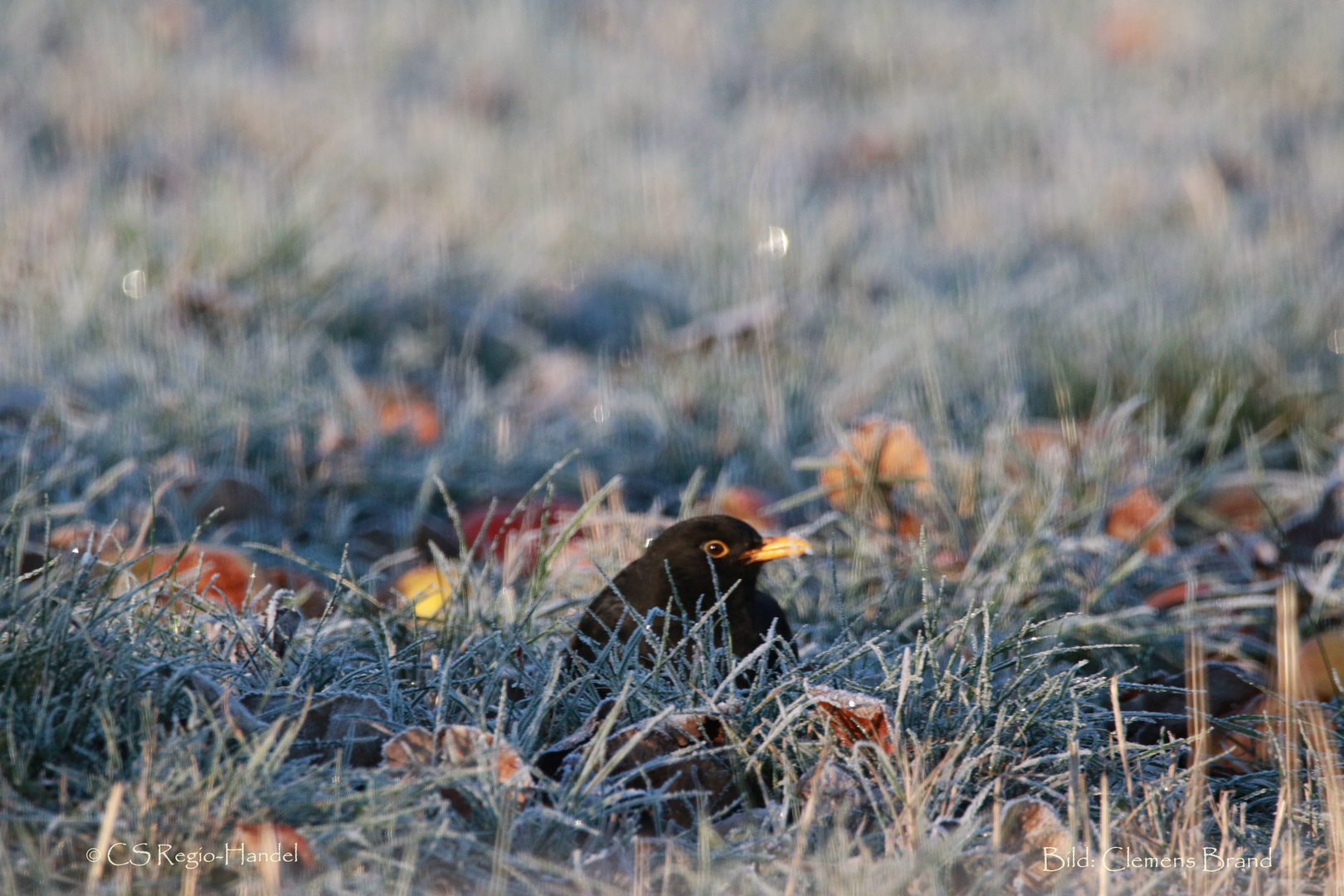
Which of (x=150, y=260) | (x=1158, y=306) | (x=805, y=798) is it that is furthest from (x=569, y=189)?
(x=805, y=798)

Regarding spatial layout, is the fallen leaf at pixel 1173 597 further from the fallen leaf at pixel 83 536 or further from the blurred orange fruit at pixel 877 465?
the fallen leaf at pixel 83 536

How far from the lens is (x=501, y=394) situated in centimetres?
439

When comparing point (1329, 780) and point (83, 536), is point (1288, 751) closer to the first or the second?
point (1329, 780)

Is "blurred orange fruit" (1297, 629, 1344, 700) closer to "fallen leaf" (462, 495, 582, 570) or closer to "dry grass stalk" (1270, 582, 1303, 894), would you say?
"dry grass stalk" (1270, 582, 1303, 894)

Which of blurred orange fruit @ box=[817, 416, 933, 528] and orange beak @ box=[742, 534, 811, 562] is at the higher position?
orange beak @ box=[742, 534, 811, 562]

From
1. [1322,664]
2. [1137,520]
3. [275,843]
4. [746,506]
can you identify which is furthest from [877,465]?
[275,843]

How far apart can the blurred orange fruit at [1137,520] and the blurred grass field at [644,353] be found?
66 mm

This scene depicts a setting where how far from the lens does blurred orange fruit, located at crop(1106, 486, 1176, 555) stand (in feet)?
10.5

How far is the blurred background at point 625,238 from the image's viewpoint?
3.76 meters

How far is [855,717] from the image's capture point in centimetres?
193

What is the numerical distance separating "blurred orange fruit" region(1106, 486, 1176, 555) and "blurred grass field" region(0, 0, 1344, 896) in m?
0.07

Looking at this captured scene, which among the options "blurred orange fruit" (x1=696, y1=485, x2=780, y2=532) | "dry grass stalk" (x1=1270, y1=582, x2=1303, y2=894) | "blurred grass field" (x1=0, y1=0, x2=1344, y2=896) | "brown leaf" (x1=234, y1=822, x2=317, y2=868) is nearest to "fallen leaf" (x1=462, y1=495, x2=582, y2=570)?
"blurred grass field" (x1=0, y1=0, x2=1344, y2=896)

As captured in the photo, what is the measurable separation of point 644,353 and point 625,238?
145 centimetres

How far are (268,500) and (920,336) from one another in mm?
2227
